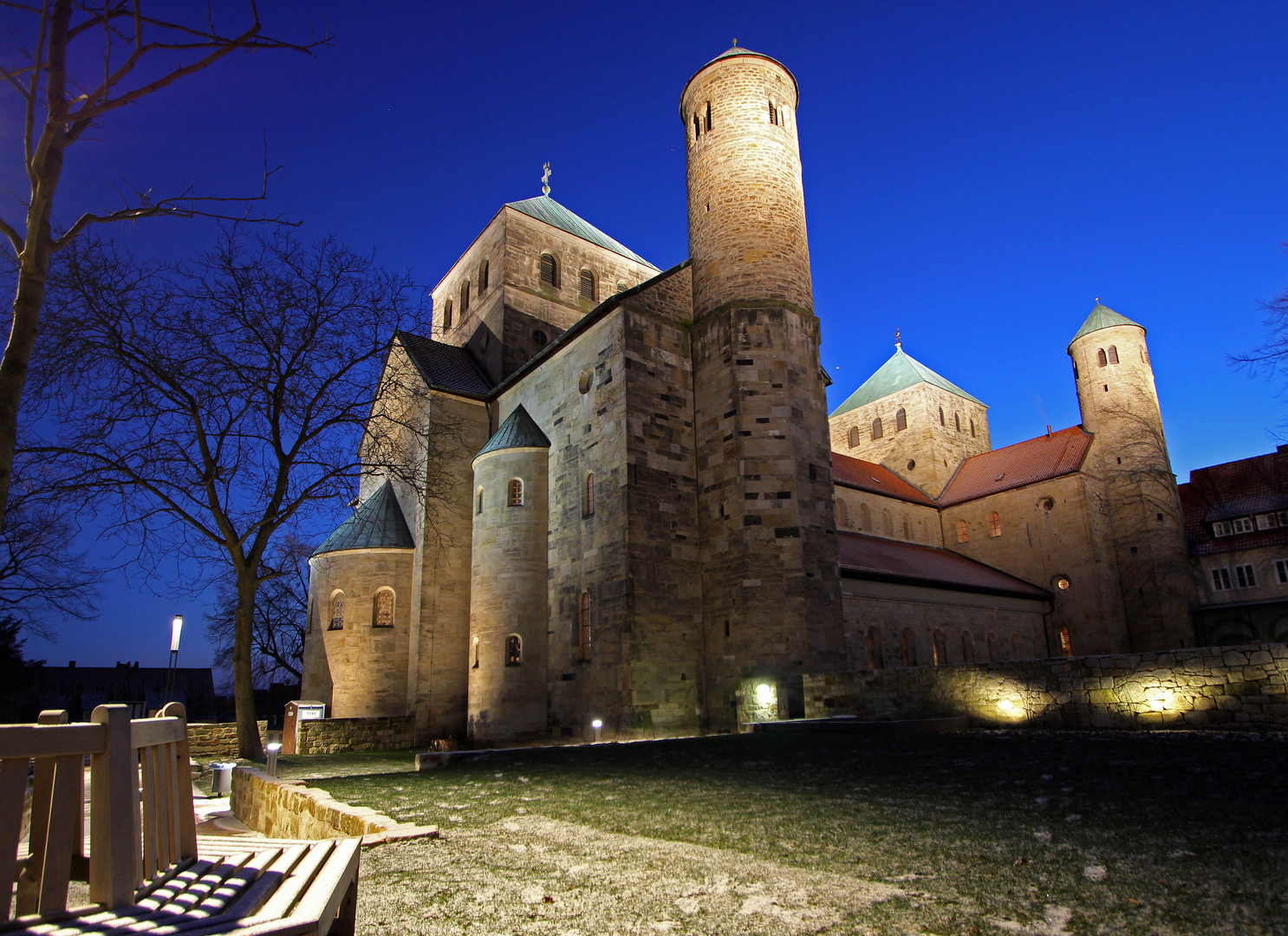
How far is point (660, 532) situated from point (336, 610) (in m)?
12.3

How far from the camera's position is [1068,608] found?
1286 inches

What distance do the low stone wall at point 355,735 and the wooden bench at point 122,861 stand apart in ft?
64.2

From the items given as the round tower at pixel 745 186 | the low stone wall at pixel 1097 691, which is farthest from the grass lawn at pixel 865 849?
the round tower at pixel 745 186

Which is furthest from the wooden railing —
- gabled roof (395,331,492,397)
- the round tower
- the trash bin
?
gabled roof (395,331,492,397)

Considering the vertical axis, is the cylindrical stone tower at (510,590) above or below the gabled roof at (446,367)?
below

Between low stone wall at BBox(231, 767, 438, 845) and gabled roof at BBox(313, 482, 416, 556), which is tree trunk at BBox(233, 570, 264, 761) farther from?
gabled roof at BBox(313, 482, 416, 556)

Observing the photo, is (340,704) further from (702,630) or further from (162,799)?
(162,799)

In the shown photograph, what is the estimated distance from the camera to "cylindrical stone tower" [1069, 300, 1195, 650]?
3192 centimetres

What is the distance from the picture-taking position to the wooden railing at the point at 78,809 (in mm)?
2004

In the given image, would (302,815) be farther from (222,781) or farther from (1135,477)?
(1135,477)

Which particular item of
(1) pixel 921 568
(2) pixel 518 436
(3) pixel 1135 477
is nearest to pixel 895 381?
(3) pixel 1135 477

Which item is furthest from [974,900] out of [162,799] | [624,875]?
[162,799]

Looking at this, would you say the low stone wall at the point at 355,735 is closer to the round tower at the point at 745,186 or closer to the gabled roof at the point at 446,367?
the gabled roof at the point at 446,367

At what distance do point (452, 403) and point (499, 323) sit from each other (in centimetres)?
425
